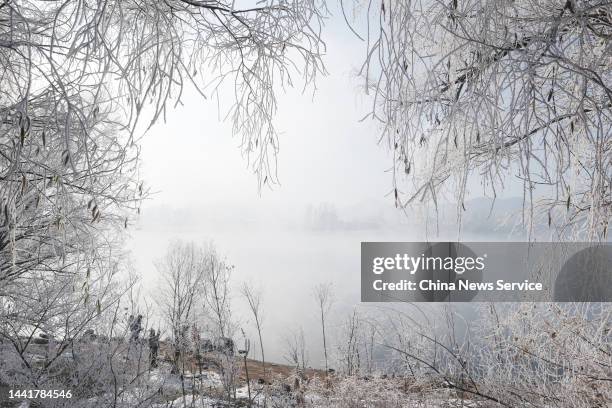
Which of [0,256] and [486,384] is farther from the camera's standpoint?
[0,256]

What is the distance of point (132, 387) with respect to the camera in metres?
6.02

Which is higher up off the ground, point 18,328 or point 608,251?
point 608,251

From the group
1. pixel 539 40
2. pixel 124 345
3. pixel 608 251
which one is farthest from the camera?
pixel 124 345

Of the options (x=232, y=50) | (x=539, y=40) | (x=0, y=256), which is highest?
(x=232, y=50)

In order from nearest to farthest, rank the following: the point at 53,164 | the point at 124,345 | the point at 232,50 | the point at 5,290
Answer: the point at 232,50 < the point at 53,164 < the point at 124,345 < the point at 5,290

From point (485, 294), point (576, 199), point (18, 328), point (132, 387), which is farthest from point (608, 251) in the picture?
point (18, 328)

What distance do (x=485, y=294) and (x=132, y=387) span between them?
525cm

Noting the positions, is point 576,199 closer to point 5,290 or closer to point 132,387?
point 132,387

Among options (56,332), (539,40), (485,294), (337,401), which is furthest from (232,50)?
(56,332)

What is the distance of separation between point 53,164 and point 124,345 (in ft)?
13.0

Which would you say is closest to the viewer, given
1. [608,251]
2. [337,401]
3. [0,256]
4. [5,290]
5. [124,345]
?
[608,251]

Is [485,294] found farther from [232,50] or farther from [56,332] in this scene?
[56,332]

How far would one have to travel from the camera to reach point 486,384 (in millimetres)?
4195

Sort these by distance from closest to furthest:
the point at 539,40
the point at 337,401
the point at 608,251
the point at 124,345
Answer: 1. the point at 539,40
2. the point at 608,251
3. the point at 337,401
4. the point at 124,345
